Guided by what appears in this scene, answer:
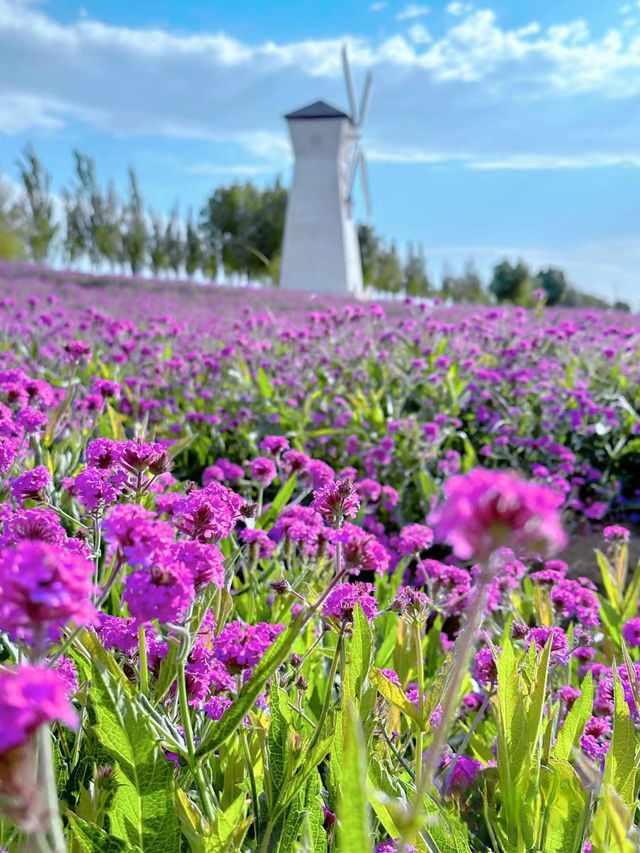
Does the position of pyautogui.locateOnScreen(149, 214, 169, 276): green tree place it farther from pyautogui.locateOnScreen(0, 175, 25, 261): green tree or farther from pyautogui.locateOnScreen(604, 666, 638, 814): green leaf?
pyautogui.locateOnScreen(604, 666, 638, 814): green leaf

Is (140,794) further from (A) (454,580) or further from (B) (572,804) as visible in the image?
(A) (454,580)

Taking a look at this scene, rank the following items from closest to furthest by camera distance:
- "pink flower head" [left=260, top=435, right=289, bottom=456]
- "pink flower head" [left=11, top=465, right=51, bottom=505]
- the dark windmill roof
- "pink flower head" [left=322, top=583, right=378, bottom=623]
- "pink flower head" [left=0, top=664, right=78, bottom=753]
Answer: "pink flower head" [left=0, top=664, right=78, bottom=753], "pink flower head" [left=322, top=583, right=378, bottom=623], "pink flower head" [left=11, top=465, right=51, bottom=505], "pink flower head" [left=260, top=435, right=289, bottom=456], the dark windmill roof

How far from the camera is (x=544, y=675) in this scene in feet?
4.51

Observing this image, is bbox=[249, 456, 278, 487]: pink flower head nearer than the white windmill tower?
Yes

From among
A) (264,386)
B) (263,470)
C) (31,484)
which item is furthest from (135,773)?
(264,386)

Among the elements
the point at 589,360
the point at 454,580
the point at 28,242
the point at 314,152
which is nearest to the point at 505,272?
the point at 314,152

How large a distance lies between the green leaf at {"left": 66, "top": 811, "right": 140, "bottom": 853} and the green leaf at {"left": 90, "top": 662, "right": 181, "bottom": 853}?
45 millimetres

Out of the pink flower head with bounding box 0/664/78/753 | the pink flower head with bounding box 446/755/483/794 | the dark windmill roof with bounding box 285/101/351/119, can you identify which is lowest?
the pink flower head with bounding box 446/755/483/794

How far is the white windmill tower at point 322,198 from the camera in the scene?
2866 centimetres

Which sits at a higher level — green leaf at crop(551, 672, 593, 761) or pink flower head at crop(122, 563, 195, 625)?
pink flower head at crop(122, 563, 195, 625)

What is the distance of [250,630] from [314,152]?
29.4 meters

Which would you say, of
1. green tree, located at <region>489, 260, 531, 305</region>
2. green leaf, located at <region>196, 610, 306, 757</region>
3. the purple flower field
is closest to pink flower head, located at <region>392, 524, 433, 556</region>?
the purple flower field

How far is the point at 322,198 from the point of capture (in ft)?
94.8

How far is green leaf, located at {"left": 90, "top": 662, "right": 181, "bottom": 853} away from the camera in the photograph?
1109 millimetres
